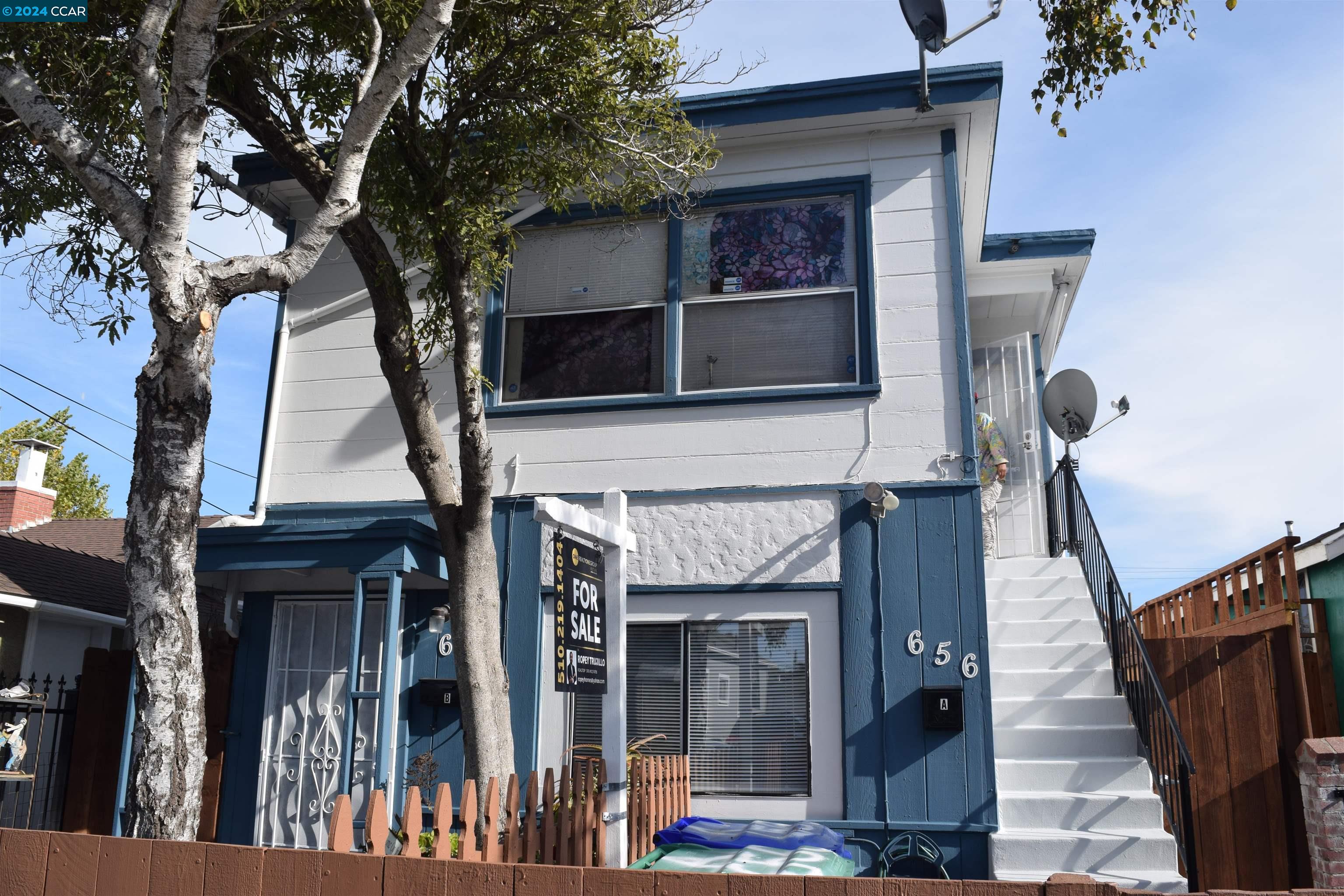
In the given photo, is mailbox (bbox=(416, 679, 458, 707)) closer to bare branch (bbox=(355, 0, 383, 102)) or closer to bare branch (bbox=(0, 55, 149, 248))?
bare branch (bbox=(0, 55, 149, 248))

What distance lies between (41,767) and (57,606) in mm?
1711

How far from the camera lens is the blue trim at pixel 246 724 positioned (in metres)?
8.84

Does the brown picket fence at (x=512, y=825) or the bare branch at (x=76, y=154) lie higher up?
the bare branch at (x=76, y=154)

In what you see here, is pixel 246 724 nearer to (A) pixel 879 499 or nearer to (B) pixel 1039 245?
(A) pixel 879 499

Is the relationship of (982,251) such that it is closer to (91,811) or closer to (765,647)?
(765,647)

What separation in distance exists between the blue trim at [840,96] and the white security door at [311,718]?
4855mm

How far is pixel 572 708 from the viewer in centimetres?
817

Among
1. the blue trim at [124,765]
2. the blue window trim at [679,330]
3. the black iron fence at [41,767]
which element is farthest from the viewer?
the black iron fence at [41,767]

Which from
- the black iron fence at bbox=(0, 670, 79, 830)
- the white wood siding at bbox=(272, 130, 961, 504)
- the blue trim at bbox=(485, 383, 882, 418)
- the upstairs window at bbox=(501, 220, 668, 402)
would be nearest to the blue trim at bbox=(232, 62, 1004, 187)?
the white wood siding at bbox=(272, 130, 961, 504)

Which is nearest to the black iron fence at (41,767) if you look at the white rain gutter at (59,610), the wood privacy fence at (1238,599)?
the white rain gutter at (59,610)

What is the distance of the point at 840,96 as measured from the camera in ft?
27.5

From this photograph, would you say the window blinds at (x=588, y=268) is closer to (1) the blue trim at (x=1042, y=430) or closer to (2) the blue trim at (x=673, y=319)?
(2) the blue trim at (x=673, y=319)

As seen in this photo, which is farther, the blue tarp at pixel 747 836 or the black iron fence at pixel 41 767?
the black iron fence at pixel 41 767

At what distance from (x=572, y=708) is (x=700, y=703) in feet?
3.24
